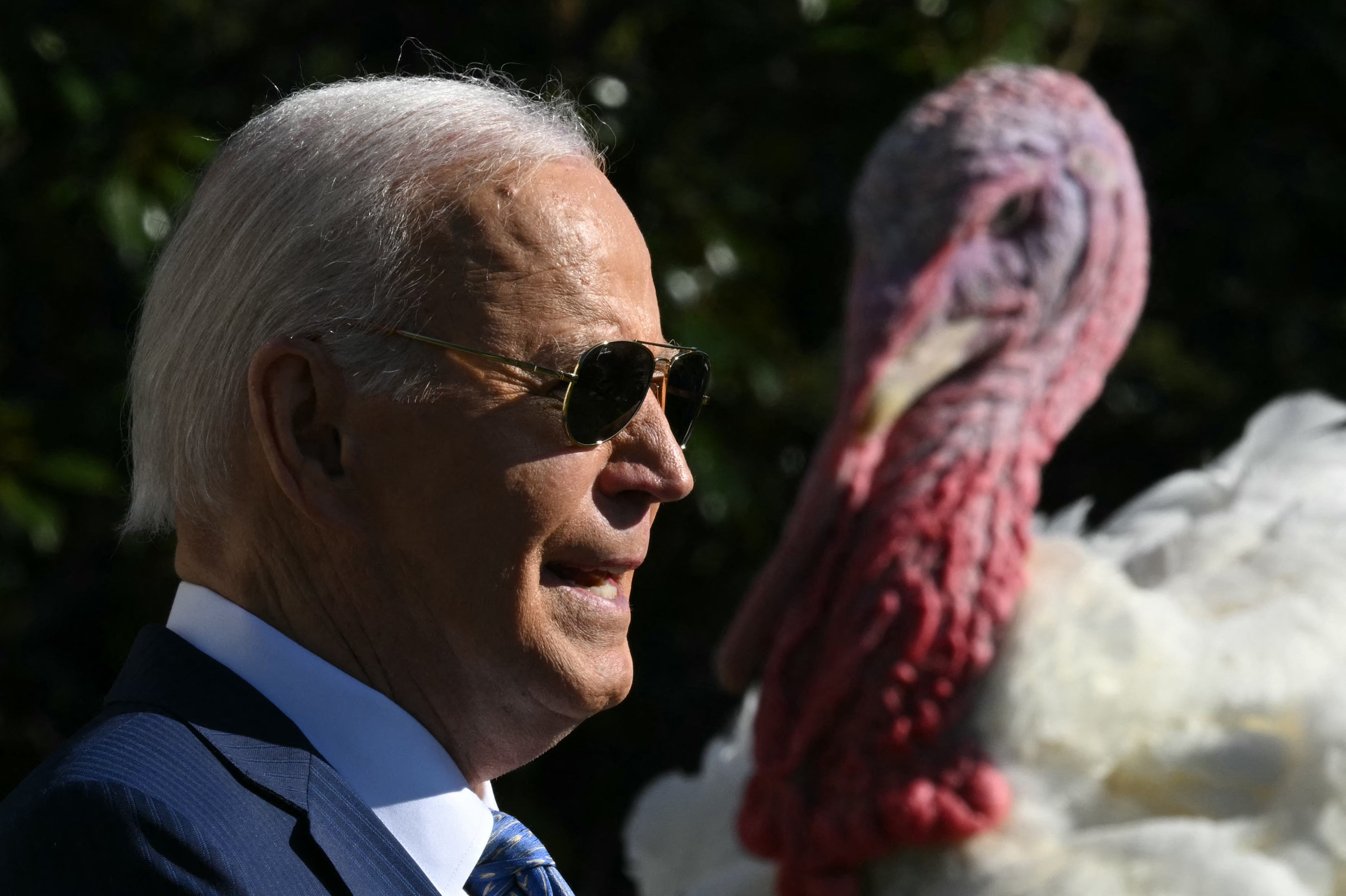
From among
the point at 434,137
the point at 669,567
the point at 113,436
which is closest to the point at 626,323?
the point at 434,137

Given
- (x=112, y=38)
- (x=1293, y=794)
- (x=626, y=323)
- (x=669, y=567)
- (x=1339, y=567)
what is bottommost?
(x=669, y=567)

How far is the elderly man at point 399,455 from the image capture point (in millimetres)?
1133

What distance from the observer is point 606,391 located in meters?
1.19

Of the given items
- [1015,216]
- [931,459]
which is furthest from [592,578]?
[1015,216]

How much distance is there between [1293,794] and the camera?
2020 mm

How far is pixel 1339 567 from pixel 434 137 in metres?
1.69

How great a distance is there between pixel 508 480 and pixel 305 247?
0.24m

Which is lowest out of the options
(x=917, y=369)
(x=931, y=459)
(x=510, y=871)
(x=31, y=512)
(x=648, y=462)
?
(x=31, y=512)

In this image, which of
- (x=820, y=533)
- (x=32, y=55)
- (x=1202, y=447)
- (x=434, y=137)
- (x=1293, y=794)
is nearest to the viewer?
(x=434, y=137)

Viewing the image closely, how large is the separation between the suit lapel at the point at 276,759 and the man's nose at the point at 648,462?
1.07ft

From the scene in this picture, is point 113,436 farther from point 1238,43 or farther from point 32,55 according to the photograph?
point 1238,43

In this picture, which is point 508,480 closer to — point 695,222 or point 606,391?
point 606,391

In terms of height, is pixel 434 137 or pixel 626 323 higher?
pixel 434 137

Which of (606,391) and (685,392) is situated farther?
(685,392)
